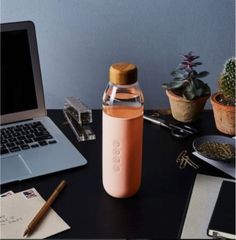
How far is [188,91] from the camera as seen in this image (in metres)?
1.11

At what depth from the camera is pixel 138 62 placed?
1391 millimetres

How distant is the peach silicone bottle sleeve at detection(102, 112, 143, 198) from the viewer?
2.56ft

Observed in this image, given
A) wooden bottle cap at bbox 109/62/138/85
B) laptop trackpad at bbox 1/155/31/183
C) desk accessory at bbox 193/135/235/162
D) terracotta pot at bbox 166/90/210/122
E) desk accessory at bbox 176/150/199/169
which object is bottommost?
desk accessory at bbox 176/150/199/169

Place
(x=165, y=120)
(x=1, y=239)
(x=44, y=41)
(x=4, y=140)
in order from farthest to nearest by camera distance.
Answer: (x=44, y=41)
(x=165, y=120)
(x=4, y=140)
(x=1, y=239)

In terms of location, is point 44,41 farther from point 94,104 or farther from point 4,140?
point 4,140

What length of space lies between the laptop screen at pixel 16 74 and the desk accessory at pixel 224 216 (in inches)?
20.9

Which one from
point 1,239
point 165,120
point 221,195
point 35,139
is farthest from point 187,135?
point 1,239

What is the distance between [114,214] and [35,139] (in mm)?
326

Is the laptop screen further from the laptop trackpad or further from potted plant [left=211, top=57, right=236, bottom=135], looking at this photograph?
potted plant [left=211, top=57, right=236, bottom=135]

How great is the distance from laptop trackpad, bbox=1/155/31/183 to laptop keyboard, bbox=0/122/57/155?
1.3 inches

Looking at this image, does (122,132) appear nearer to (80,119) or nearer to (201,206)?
(201,206)

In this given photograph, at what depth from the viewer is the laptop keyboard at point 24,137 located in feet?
A: 3.27

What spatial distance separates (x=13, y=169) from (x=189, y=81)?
49 cm

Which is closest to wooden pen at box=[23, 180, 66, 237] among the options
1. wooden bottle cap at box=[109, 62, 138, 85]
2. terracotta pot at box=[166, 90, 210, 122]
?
wooden bottle cap at box=[109, 62, 138, 85]
